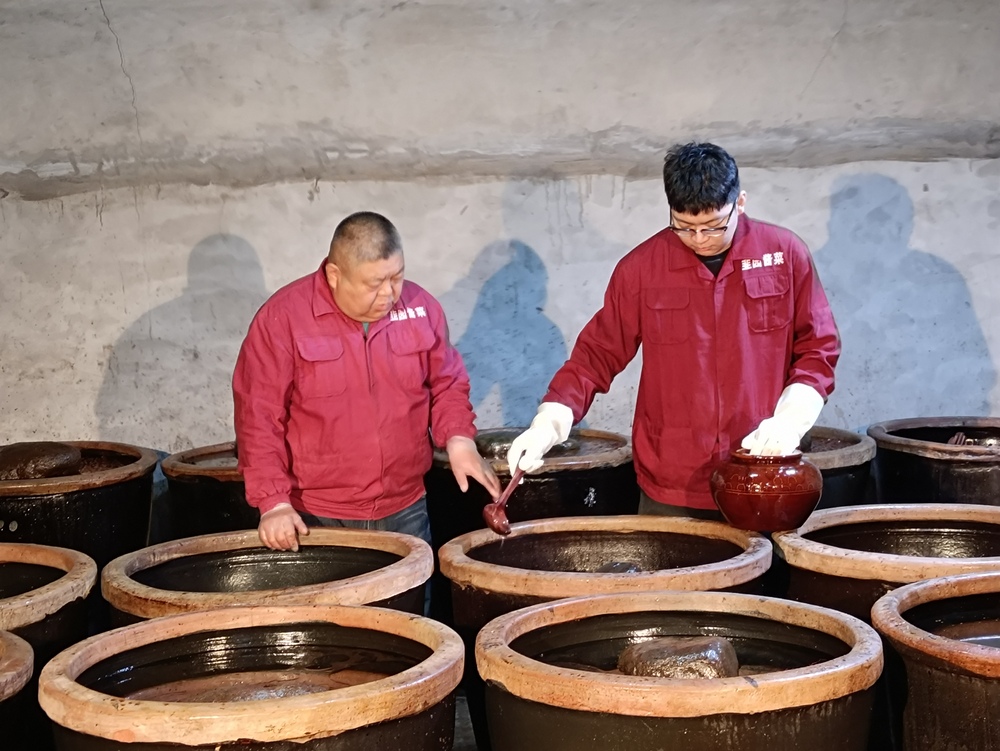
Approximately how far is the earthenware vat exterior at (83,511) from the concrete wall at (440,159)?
946 mm

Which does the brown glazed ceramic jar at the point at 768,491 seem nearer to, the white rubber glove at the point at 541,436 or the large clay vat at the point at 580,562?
the large clay vat at the point at 580,562

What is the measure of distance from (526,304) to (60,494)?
215 centimetres

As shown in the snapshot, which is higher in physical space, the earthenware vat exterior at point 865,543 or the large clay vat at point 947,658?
the earthenware vat exterior at point 865,543

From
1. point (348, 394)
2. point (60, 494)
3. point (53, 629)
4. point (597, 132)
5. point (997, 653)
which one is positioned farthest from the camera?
point (597, 132)

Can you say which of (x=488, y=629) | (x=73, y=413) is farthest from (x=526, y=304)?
(x=488, y=629)

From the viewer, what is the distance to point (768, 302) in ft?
11.4

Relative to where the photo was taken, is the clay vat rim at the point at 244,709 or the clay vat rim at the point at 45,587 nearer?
the clay vat rim at the point at 244,709

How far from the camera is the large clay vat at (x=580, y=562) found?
2750 millimetres

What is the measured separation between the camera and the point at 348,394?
3549mm

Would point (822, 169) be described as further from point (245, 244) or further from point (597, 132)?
point (245, 244)

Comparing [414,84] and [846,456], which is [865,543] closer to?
[846,456]

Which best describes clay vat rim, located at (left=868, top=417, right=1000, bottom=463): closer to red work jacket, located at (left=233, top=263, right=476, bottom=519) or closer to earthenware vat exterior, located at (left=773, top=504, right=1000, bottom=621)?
earthenware vat exterior, located at (left=773, top=504, right=1000, bottom=621)

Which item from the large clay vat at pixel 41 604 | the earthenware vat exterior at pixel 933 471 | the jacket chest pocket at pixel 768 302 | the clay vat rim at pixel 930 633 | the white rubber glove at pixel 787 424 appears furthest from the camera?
the earthenware vat exterior at pixel 933 471

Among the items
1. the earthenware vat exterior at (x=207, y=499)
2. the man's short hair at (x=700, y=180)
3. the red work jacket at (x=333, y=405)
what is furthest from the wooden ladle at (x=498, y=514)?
the earthenware vat exterior at (x=207, y=499)
